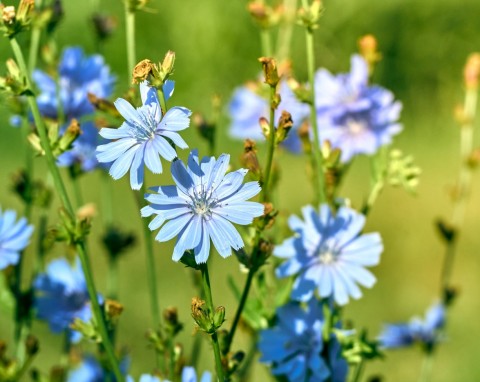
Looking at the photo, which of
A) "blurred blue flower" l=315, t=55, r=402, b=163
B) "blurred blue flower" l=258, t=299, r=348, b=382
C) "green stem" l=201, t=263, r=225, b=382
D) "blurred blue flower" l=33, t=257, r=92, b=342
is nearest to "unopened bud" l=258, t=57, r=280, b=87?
"green stem" l=201, t=263, r=225, b=382

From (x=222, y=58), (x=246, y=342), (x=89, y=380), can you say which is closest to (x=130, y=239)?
(x=89, y=380)

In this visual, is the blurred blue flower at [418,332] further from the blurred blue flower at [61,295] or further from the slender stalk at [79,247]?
the slender stalk at [79,247]

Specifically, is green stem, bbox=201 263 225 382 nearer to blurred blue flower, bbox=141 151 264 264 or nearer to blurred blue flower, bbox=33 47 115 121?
blurred blue flower, bbox=141 151 264 264

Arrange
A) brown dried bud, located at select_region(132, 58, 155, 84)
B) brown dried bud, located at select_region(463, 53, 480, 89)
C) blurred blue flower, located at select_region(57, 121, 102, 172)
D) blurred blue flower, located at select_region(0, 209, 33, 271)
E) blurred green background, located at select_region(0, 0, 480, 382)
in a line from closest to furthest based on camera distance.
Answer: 1. brown dried bud, located at select_region(132, 58, 155, 84)
2. blurred blue flower, located at select_region(0, 209, 33, 271)
3. blurred blue flower, located at select_region(57, 121, 102, 172)
4. brown dried bud, located at select_region(463, 53, 480, 89)
5. blurred green background, located at select_region(0, 0, 480, 382)

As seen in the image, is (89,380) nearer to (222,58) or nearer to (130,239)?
(130,239)

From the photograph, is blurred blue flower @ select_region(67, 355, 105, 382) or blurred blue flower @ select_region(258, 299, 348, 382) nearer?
blurred blue flower @ select_region(258, 299, 348, 382)

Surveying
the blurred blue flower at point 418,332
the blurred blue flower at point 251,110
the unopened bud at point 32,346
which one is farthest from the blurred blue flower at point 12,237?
the blurred blue flower at point 418,332
